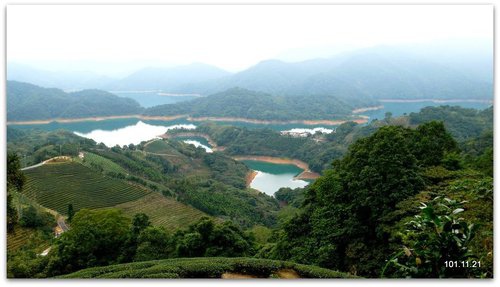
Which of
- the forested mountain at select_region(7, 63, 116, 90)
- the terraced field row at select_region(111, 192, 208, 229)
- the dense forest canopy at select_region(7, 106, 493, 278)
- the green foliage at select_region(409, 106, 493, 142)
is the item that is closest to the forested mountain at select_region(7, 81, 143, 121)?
the forested mountain at select_region(7, 63, 116, 90)

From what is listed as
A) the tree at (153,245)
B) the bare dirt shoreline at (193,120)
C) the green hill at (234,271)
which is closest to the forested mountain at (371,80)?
the bare dirt shoreline at (193,120)

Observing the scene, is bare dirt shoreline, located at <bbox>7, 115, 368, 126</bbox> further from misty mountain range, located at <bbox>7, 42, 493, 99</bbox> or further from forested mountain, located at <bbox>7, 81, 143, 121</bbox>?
misty mountain range, located at <bbox>7, 42, 493, 99</bbox>

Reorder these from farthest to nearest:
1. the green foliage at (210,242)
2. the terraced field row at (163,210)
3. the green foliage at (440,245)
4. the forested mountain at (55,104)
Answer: the forested mountain at (55,104) < the terraced field row at (163,210) < the green foliage at (210,242) < the green foliage at (440,245)

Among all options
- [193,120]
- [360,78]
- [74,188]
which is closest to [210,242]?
[74,188]

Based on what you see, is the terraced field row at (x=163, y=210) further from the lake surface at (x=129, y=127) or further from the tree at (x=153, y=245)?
the lake surface at (x=129, y=127)

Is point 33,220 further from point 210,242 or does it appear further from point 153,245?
point 210,242

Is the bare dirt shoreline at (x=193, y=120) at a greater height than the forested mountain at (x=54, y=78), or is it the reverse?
the forested mountain at (x=54, y=78)
